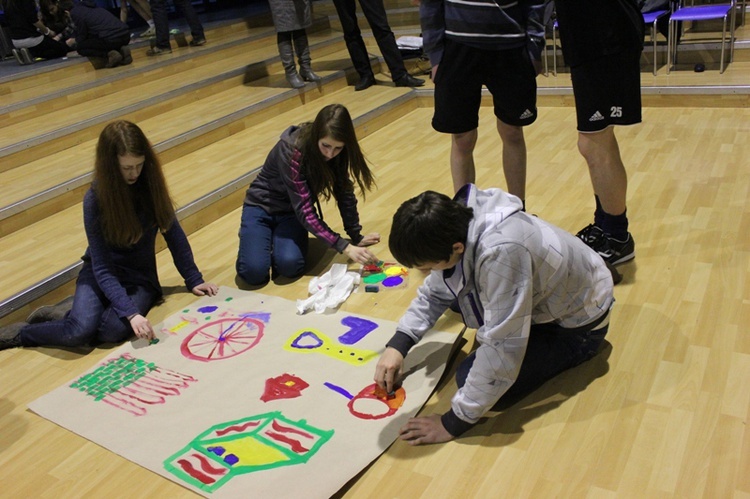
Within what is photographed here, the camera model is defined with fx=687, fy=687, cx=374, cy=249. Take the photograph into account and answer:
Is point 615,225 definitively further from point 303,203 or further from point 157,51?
point 157,51

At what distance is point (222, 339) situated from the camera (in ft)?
7.45

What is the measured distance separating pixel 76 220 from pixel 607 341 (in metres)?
2.42

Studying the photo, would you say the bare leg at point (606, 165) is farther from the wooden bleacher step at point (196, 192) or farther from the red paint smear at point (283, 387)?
the wooden bleacher step at point (196, 192)

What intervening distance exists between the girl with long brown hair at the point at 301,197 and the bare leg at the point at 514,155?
52 cm

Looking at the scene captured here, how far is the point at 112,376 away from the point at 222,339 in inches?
13.9

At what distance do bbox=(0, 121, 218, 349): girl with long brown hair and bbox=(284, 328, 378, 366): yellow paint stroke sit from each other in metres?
0.48

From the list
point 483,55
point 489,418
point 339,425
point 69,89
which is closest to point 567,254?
point 489,418

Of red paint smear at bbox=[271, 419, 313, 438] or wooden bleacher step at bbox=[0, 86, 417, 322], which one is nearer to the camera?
red paint smear at bbox=[271, 419, 313, 438]

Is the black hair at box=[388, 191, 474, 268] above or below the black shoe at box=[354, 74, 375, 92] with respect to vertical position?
above

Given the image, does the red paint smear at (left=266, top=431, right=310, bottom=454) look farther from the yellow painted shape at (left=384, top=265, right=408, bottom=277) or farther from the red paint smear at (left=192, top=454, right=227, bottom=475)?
the yellow painted shape at (left=384, top=265, right=408, bottom=277)

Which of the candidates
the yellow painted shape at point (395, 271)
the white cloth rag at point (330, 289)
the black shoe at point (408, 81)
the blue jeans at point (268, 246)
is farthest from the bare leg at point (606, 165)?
the black shoe at point (408, 81)

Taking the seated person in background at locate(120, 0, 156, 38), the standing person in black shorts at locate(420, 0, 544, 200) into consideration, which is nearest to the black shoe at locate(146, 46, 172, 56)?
the seated person in background at locate(120, 0, 156, 38)

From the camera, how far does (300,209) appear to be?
2.62 meters

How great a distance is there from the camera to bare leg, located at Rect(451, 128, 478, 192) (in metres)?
2.57
